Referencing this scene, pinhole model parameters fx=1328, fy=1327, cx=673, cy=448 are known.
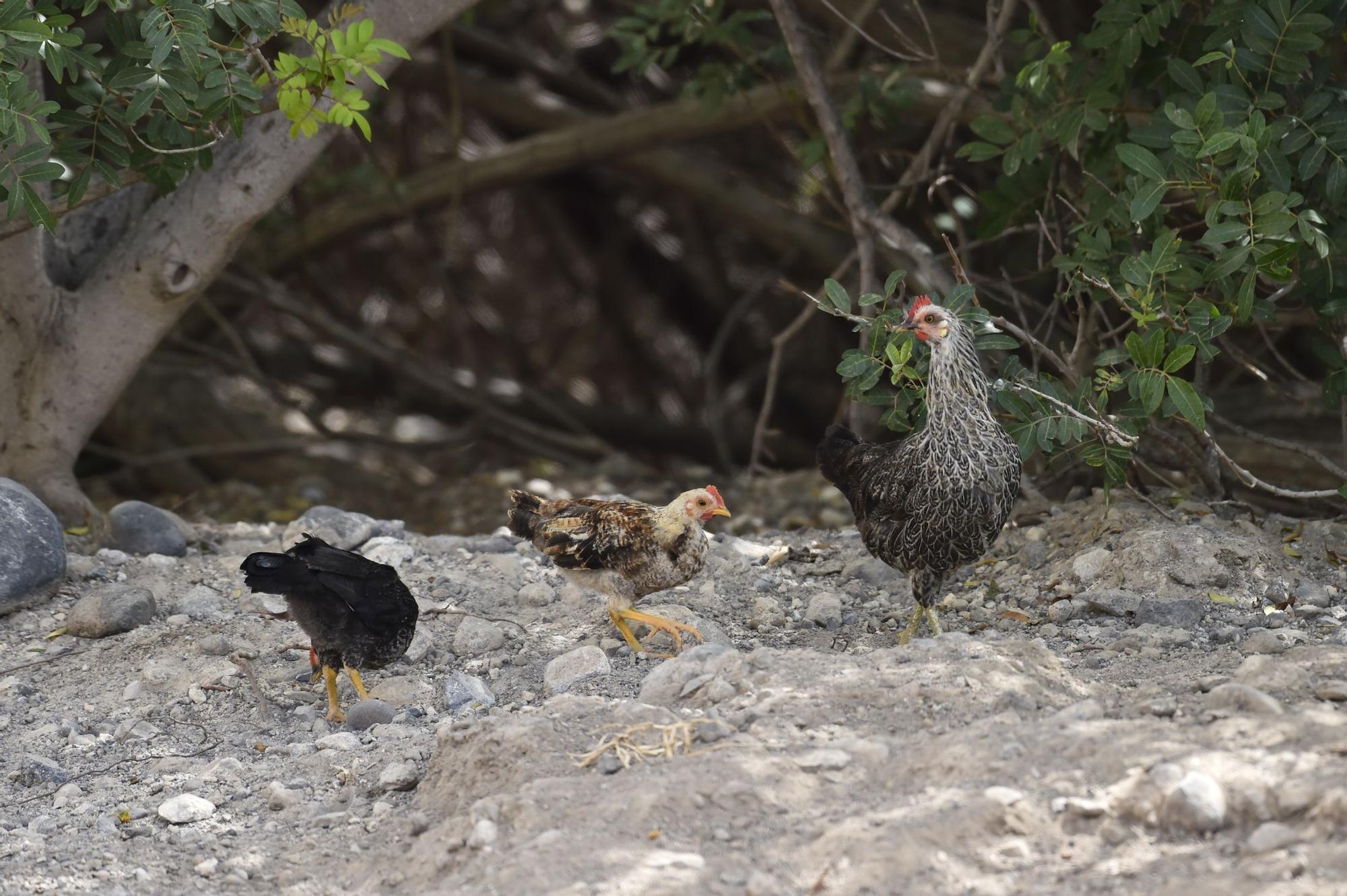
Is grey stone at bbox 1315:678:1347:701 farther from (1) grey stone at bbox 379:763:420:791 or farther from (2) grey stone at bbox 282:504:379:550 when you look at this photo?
(2) grey stone at bbox 282:504:379:550

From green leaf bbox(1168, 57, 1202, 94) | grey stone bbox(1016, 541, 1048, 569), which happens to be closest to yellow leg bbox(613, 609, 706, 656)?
grey stone bbox(1016, 541, 1048, 569)

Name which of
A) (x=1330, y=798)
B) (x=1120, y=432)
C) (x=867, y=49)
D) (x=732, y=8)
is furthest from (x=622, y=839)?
(x=732, y=8)

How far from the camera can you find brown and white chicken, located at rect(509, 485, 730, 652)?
4535 mm

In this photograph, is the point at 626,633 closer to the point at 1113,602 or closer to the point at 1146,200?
the point at 1113,602

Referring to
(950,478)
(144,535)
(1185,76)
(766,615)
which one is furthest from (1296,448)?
(144,535)

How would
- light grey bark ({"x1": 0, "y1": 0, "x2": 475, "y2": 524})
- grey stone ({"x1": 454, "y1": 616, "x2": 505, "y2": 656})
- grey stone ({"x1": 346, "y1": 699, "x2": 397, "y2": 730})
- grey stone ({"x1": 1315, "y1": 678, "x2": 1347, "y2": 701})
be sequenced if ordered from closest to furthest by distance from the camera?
1. grey stone ({"x1": 1315, "y1": 678, "x2": 1347, "y2": 701})
2. grey stone ({"x1": 346, "y1": 699, "x2": 397, "y2": 730})
3. grey stone ({"x1": 454, "y1": 616, "x2": 505, "y2": 656})
4. light grey bark ({"x1": 0, "y1": 0, "x2": 475, "y2": 524})

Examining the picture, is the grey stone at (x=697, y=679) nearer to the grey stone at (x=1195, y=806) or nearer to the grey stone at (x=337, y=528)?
the grey stone at (x=1195, y=806)

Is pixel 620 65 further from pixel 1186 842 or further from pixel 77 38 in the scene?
pixel 1186 842

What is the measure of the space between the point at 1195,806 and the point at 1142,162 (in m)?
2.46

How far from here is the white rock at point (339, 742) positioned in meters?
3.93

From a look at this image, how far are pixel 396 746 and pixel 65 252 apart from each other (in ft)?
11.2

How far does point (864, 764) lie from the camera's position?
3189 mm

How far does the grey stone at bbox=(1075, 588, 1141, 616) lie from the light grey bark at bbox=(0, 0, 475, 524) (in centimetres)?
338

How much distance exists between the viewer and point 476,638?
15.4ft
